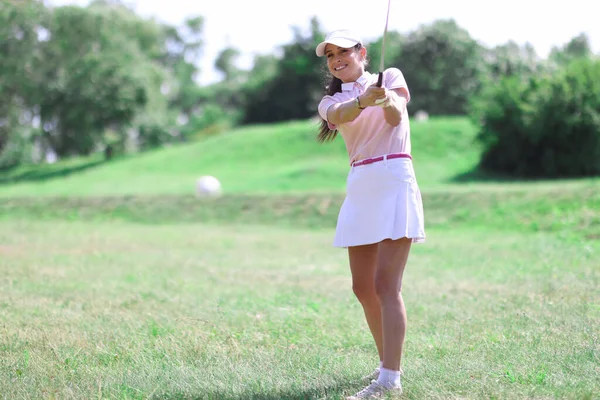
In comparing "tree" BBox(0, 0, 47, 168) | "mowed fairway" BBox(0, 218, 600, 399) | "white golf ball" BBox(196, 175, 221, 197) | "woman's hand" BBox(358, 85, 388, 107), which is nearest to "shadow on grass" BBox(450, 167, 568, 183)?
"white golf ball" BBox(196, 175, 221, 197)

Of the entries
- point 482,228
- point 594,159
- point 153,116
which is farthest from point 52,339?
point 153,116

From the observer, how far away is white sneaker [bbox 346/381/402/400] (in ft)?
13.8

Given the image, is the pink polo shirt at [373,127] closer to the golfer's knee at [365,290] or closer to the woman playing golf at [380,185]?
the woman playing golf at [380,185]

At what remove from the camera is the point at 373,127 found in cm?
448

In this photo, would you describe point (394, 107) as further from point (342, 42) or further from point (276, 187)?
point (276, 187)

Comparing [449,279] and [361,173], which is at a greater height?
[361,173]

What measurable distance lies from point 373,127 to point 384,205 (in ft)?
1.59

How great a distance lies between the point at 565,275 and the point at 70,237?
11.2 metres

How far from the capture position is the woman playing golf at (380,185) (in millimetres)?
4332

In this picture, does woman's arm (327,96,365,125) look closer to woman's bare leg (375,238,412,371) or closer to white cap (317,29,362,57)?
white cap (317,29,362,57)

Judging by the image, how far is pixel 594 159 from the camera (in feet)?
96.9

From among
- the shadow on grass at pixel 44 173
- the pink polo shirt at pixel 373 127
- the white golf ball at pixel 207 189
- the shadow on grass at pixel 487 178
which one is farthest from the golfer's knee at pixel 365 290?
the shadow on grass at pixel 44 173

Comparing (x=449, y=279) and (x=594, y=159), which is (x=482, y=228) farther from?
(x=594, y=159)

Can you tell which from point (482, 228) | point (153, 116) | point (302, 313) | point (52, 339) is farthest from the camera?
point (153, 116)
